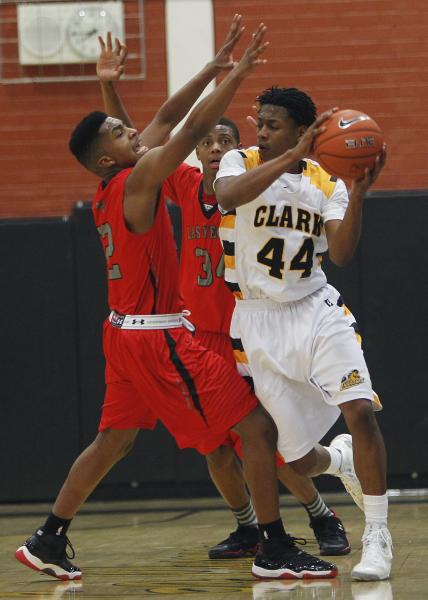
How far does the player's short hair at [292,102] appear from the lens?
5.25m

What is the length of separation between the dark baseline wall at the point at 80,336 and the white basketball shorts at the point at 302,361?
10.7 ft

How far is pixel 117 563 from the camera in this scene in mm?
5781

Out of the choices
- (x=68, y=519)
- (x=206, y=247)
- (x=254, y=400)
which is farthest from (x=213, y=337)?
(x=68, y=519)

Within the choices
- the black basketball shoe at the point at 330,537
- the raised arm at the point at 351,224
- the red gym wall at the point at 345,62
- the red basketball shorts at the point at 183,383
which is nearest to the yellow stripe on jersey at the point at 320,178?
the raised arm at the point at 351,224

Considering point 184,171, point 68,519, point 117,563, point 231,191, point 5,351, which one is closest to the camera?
point 231,191

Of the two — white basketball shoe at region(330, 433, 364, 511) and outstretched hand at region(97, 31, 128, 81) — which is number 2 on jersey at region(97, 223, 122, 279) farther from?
white basketball shoe at region(330, 433, 364, 511)

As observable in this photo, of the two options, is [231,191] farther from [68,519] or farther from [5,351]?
[5,351]

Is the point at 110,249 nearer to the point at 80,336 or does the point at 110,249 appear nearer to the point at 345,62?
the point at 80,336

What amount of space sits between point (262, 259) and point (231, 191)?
430 mm

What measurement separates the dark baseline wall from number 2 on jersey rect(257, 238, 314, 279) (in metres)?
3.32

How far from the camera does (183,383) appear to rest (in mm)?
5148

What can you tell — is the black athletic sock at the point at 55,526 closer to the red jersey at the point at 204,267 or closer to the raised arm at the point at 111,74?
the red jersey at the point at 204,267

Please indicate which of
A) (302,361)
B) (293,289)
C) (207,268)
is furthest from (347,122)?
(207,268)

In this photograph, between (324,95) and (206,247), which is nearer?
(206,247)
